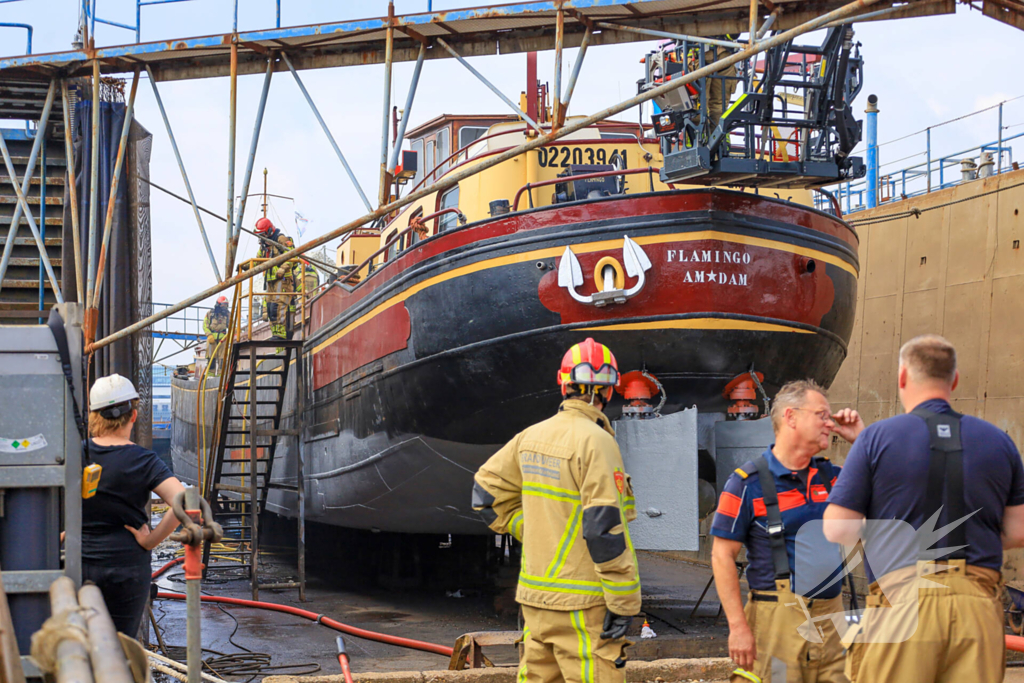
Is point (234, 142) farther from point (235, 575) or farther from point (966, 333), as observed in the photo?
point (966, 333)

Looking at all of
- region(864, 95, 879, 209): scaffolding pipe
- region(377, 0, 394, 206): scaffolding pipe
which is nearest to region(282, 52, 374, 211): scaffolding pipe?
region(377, 0, 394, 206): scaffolding pipe

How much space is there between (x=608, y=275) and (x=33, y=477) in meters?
5.32

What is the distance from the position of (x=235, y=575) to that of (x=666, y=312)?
277 inches

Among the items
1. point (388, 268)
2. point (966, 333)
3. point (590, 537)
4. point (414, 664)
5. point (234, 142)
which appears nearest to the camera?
point (590, 537)

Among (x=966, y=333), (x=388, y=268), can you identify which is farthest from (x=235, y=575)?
(x=966, y=333)

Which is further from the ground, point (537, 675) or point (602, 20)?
point (602, 20)

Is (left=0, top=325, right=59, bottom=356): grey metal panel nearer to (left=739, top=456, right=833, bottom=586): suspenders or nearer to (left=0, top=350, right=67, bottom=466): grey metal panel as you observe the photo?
(left=0, top=350, right=67, bottom=466): grey metal panel

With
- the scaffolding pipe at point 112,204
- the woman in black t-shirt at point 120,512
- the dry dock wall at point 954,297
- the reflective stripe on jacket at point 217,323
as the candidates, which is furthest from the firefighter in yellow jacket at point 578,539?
the reflective stripe on jacket at point 217,323

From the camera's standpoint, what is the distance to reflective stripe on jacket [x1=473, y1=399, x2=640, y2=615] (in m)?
Answer: 3.50

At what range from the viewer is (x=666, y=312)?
25.6ft

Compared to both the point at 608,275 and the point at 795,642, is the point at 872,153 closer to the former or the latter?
the point at 608,275

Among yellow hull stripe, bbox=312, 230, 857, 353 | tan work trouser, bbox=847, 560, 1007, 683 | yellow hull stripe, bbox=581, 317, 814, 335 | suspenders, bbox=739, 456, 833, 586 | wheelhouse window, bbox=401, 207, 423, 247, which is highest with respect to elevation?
wheelhouse window, bbox=401, 207, 423, 247

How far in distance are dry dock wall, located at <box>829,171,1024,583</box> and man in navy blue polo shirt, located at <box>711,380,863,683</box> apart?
6.44m

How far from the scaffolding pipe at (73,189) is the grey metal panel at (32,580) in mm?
4778
